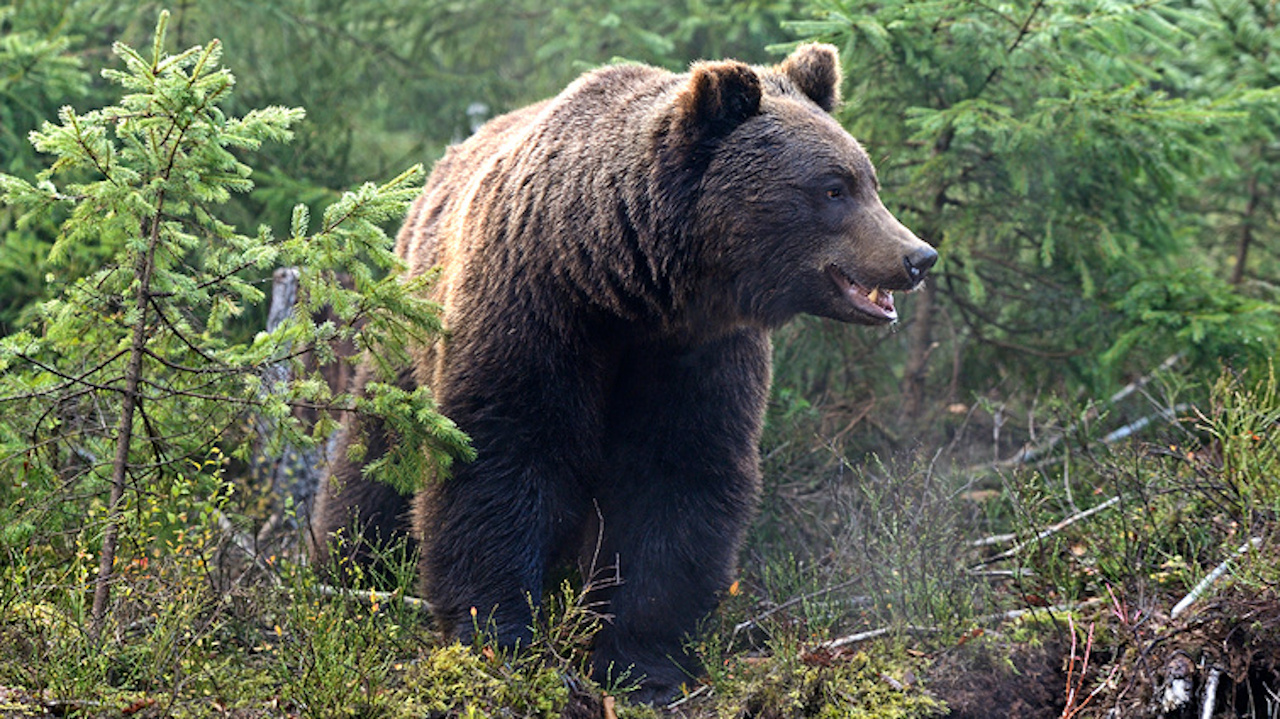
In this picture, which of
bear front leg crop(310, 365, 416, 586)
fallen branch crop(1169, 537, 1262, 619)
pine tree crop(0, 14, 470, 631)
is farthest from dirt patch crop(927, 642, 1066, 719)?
bear front leg crop(310, 365, 416, 586)

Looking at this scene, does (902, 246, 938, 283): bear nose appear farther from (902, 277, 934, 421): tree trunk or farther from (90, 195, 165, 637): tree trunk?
(902, 277, 934, 421): tree trunk

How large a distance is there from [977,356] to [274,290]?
15.4 ft

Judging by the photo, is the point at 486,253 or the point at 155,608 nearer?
the point at 155,608

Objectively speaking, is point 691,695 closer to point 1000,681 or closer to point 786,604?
point 786,604

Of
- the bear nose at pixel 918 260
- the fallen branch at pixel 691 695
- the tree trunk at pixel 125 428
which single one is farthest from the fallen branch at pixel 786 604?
the tree trunk at pixel 125 428

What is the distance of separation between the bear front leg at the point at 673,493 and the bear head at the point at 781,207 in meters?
0.44

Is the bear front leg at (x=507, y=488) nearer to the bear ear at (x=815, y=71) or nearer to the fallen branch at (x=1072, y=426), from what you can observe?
the bear ear at (x=815, y=71)

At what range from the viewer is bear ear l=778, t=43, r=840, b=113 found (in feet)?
Answer: 16.7

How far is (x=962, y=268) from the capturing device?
7.44m

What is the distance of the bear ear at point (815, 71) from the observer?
200 inches

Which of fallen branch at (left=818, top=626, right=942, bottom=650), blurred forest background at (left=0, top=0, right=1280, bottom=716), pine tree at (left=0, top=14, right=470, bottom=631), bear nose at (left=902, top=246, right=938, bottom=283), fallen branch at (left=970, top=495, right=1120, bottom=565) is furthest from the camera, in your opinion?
fallen branch at (left=970, top=495, right=1120, bottom=565)

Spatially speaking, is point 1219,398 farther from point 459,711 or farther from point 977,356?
point 459,711

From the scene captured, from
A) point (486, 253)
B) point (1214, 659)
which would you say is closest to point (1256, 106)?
point (1214, 659)

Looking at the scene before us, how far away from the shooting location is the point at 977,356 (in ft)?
26.2
